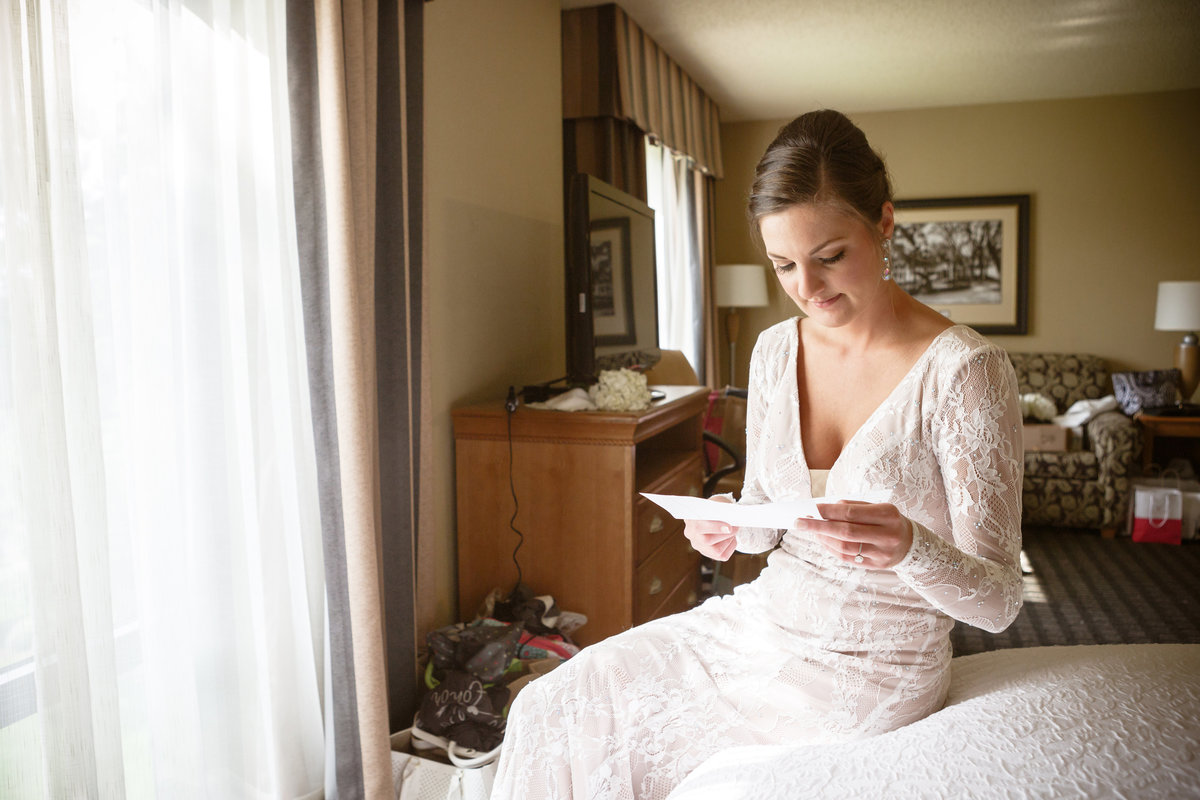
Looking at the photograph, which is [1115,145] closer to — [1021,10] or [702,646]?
[1021,10]

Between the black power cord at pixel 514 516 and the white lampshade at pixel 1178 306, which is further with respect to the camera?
the white lampshade at pixel 1178 306

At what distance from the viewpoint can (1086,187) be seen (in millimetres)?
5809

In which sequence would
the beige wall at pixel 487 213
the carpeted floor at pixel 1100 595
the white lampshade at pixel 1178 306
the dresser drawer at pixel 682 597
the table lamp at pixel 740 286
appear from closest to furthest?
the beige wall at pixel 487 213
the dresser drawer at pixel 682 597
the carpeted floor at pixel 1100 595
the white lampshade at pixel 1178 306
the table lamp at pixel 740 286

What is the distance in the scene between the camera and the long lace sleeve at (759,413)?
145cm

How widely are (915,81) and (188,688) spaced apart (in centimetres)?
535

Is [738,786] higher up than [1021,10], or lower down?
lower down

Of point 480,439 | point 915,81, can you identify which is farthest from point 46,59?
point 915,81

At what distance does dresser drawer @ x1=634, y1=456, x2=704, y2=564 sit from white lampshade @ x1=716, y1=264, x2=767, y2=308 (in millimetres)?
3232

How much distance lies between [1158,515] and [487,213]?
161 inches

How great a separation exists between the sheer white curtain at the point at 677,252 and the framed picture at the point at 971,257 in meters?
1.55

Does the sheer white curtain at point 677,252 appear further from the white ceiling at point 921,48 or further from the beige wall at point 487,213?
the beige wall at point 487,213

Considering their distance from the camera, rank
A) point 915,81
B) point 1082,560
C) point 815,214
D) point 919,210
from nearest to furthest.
→ point 815,214, point 1082,560, point 915,81, point 919,210

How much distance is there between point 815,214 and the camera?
122cm

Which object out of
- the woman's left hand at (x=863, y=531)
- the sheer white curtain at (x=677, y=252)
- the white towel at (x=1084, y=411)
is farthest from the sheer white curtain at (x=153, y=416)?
the white towel at (x=1084, y=411)
